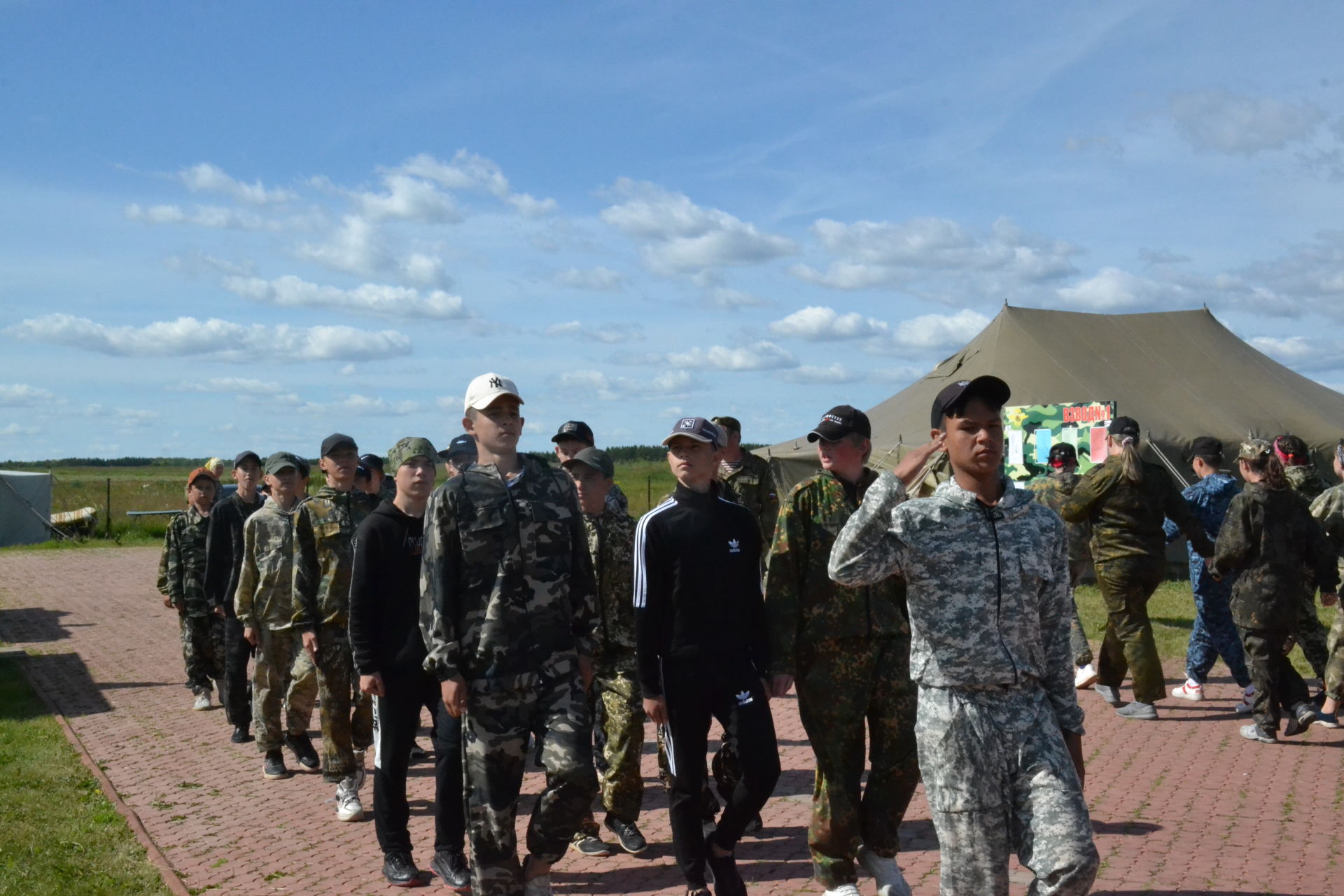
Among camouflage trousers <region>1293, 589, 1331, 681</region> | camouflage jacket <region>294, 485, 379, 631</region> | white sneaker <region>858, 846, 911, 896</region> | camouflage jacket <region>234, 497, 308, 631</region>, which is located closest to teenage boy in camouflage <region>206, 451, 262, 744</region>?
camouflage jacket <region>234, 497, 308, 631</region>

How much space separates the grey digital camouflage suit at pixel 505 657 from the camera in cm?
486

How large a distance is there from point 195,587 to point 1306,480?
962cm

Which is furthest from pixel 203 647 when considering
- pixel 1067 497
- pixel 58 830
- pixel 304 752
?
pixel 1067 497

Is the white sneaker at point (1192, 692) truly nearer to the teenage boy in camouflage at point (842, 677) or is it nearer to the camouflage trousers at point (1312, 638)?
the camouflage trousers at point (1312, 638)

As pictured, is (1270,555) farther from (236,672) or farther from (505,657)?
(236,672)

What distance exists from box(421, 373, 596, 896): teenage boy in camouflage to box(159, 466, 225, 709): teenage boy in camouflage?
259 inches

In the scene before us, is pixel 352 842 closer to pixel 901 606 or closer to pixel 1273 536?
pixel 901 606

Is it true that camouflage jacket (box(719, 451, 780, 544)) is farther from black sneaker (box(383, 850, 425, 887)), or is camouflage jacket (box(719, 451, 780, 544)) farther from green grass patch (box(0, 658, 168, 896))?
green grass patch (box(0, 658, 168, 896))

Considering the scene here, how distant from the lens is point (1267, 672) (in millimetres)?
8664

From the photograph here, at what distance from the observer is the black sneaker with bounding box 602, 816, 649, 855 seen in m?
6.43

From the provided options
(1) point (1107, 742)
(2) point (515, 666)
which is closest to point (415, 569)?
(2) point (515, 666)

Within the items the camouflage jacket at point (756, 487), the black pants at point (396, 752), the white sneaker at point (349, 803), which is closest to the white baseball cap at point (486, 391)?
the black pants at point (396, 752)

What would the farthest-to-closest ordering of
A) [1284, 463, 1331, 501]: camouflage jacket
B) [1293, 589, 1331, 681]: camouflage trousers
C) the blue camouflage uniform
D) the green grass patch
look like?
1. [1284, 463, 1331, 501]: camouflage jacket
2. the blue camouflage uniform
3. [1293, 589, 1331, 681]: camouflage trousers
4. the green grass patch

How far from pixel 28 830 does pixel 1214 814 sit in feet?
21.7
